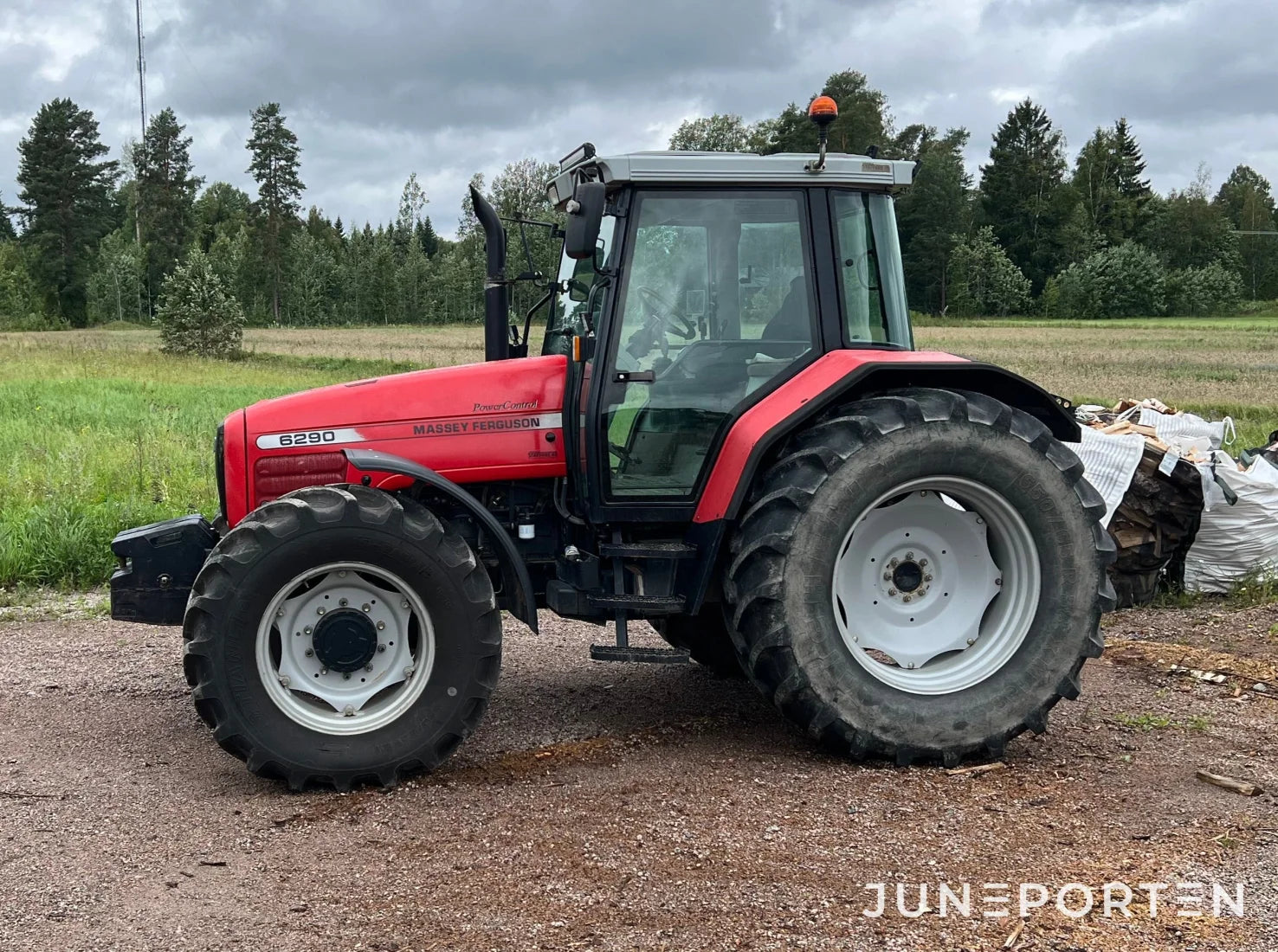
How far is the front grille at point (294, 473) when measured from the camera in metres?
4.73

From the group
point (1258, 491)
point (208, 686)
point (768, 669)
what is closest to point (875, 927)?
point (768, 669)

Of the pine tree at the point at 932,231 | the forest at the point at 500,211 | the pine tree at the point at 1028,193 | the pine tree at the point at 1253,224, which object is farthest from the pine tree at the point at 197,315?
the pine tree at the point at 1253,224

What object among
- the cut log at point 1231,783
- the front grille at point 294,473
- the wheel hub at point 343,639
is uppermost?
the front grille at point 294,473

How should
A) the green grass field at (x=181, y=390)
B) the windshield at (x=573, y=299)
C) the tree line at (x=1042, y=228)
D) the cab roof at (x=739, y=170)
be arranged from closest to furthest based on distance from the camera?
the cab roof at (x=739, y=170) → the windshield at (x=573, y=299) → the green grass field at (x=181, y=390) → the tree line at (x=1042, y=228)

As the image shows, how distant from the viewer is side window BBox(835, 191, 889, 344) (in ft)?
15.4

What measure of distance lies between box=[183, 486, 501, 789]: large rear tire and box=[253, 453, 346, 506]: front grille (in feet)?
1.47

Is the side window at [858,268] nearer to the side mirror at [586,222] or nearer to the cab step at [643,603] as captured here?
the side mirror at [586,222]

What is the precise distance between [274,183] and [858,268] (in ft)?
243

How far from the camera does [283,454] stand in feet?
15.5

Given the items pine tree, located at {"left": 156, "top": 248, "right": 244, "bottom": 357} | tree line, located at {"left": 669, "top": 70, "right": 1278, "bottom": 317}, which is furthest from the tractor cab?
tree line, located at {"left": 669, "top": 70, "right": 1278, "bottom": 317}

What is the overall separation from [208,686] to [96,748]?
3.40ft

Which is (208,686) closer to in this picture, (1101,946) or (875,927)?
(875,927)

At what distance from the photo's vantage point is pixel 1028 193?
75.2 meters

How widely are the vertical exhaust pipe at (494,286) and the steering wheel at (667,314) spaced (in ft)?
2.60
